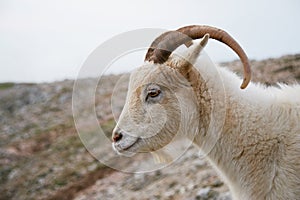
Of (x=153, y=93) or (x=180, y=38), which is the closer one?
(x=153, y=93)

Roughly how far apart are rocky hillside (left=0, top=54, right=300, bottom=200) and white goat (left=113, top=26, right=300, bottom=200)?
6.37 feet

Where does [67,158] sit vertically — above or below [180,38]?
below

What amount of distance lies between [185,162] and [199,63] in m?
9.23

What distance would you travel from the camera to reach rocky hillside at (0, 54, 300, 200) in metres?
13.8

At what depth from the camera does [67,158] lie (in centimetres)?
2306

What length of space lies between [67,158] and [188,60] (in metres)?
17.3

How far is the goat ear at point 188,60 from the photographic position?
638cm

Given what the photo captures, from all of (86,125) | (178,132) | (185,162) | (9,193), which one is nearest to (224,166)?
(178,132)

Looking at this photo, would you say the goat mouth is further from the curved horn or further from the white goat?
the curved horn

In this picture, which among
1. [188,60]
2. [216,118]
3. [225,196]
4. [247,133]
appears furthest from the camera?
[225,196]

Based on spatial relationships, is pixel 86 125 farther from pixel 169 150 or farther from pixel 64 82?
pixel 64 82

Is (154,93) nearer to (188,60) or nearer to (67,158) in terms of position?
(188,60)

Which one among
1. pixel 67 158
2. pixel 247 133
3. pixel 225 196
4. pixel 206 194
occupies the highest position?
pixel 247 133

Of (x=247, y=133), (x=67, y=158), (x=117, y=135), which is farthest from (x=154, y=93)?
(x=67, y=158)
